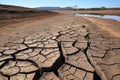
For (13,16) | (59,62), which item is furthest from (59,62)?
(13,16)

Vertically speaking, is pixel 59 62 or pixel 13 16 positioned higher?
pixel 59 62

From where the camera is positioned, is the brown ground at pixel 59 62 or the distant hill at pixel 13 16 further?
the distant hill at pixel 13 16

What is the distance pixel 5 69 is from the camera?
2449mm

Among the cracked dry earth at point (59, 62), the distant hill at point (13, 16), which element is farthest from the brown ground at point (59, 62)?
the distant hill at point (13, 16)

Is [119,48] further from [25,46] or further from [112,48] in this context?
[25,46]

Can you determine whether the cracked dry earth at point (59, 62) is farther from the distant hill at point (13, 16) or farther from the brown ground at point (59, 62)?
the distant hill at point (13, 16)

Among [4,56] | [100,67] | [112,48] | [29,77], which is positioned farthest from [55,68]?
[112,48]

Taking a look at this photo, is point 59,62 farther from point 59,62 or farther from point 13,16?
point 13,16

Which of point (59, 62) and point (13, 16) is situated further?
point (13, 16)

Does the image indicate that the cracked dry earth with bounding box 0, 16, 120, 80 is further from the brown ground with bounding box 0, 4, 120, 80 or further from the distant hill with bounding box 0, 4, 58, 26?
the distant hill with bounding box 0, 4, 58, 26

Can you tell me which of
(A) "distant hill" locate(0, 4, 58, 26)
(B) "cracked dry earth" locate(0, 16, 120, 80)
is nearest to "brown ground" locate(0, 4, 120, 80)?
(B) "cracked dry earth" locate(0, 16, 120, 80)

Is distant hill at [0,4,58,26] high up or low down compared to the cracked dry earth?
down

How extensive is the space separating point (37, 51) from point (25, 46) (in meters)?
0.50

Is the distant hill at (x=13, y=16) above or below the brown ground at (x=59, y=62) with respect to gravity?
below
